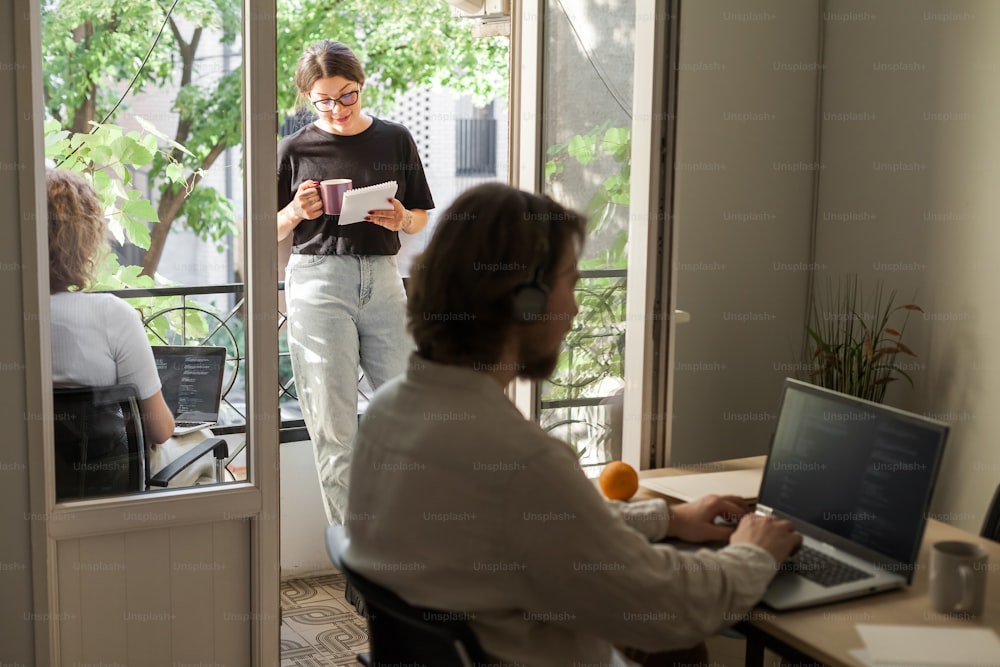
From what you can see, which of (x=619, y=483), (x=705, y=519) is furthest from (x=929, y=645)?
(x=619, y=483)

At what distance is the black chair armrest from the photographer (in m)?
2.43

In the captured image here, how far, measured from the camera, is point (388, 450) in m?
1.38

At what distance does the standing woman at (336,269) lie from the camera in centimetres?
330

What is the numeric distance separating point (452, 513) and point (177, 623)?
142cm

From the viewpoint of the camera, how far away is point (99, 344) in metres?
2.34

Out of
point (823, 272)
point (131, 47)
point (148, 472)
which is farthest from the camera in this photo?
point (823, 272)

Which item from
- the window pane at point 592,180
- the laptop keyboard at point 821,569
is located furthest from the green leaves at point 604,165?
the laptop keyboard at point 821,569

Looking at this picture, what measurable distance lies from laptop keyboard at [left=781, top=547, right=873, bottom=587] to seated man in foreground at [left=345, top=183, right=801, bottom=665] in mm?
134

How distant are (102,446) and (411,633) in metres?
1.36

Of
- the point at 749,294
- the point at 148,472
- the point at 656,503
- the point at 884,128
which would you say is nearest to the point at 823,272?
the point at 749,294

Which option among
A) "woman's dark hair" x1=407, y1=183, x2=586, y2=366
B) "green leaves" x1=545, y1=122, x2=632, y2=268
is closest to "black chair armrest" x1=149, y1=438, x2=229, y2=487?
"green leaves" x1=545, y1=122, x2=632, y2=268

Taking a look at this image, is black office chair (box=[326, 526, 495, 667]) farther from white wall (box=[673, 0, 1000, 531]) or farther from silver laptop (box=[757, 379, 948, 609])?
white wall (box=[673, 0, 1000, 531])

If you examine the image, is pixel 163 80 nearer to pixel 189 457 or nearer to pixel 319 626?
pixel 189 457

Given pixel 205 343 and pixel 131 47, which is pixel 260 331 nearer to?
Answer: pixel 205 343
